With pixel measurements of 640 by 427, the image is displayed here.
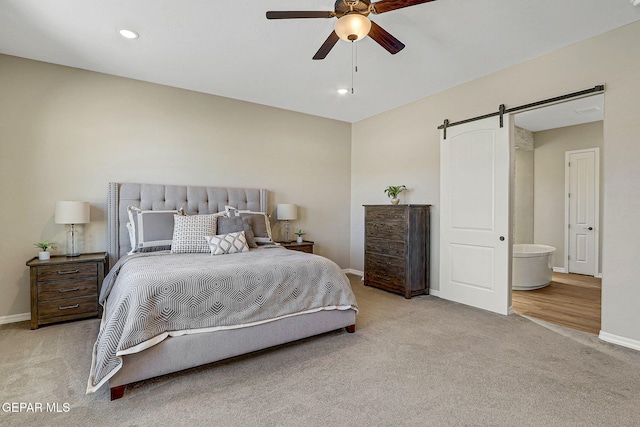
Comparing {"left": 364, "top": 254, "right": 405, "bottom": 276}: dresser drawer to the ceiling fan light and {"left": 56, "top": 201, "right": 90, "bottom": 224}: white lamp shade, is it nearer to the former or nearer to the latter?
the ceiling fan light

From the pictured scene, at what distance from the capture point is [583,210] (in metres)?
5.77

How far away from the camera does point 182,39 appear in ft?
9.73

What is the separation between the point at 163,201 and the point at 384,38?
316 centimetres

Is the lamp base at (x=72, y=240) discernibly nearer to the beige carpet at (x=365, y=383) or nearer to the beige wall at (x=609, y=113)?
the beige carpet at (x=365, y=383)

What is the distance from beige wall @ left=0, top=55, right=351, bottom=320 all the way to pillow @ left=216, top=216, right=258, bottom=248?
95cm

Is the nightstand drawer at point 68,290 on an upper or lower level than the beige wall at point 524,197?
lower

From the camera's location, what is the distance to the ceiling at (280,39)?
99.2 inches

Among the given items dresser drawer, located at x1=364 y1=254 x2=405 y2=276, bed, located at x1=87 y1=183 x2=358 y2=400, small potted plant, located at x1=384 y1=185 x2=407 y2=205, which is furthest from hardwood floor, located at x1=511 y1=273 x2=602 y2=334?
bed, located at x1=87 y1=183 x2=358 y2=400

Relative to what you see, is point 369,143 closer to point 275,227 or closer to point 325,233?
point 325,233

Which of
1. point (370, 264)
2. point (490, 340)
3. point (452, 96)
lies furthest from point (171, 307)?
point (452, 96)

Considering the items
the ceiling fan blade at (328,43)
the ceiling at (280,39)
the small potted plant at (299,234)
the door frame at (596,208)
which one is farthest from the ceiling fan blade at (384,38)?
the door frame at (596,208)

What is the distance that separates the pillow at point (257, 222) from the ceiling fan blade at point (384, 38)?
8.38 feet

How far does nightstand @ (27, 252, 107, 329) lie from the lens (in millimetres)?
3086

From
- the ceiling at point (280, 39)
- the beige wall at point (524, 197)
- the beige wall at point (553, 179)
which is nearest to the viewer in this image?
the ceiling at point (280, 39)
